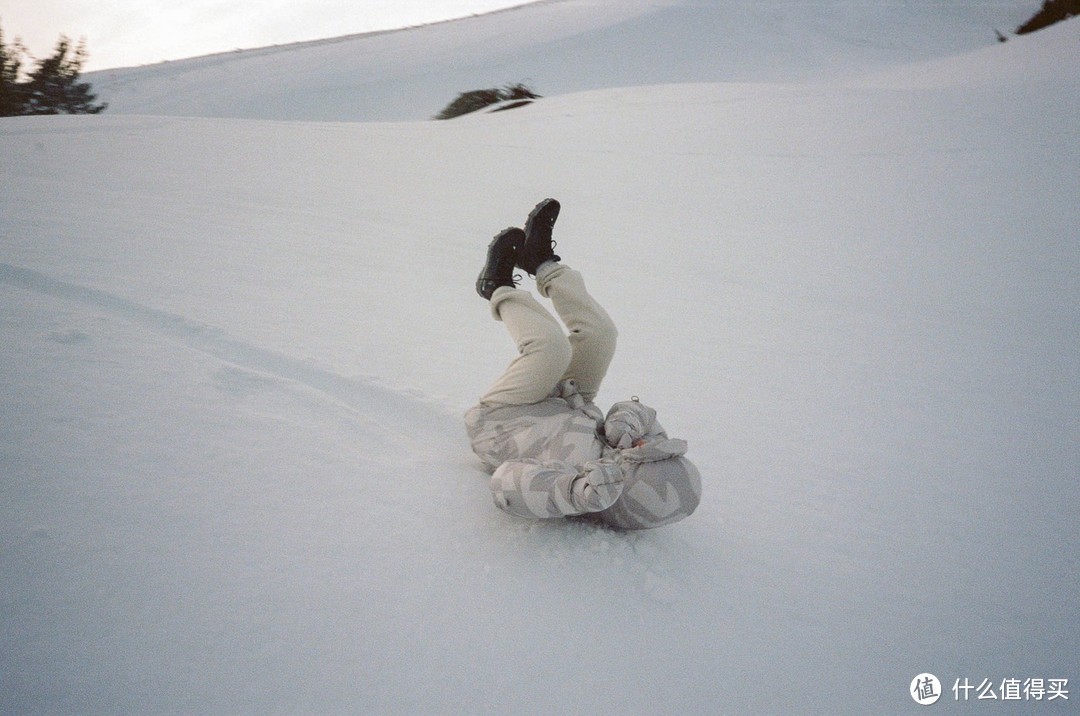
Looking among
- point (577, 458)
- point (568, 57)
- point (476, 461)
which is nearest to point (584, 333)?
point (577, 458)

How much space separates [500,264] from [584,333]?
389 millimetres

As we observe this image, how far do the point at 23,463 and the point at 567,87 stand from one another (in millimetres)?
14828

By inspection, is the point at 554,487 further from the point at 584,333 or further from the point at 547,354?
the point at 584,333

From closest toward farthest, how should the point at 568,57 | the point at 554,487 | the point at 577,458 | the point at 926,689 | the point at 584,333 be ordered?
the point at 926,689
the point at 554,487
the point at 577,458
the point at 584,333
the point at 568,57

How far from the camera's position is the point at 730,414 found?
9.41 feet

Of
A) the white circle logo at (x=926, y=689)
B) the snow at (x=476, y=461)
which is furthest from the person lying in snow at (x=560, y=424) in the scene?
the white circle logo at (x=926, y=689)

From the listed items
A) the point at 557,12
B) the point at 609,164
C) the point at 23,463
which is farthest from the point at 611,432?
the point at 557,12

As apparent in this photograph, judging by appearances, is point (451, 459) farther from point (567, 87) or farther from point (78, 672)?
point (567, 87)

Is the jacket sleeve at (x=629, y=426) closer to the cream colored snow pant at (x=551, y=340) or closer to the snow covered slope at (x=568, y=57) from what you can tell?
the cream colored snow pant at (x=551, y=340)

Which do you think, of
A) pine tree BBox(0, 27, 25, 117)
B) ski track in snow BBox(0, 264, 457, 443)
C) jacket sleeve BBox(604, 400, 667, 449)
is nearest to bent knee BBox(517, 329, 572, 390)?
jacket sleeve BBox(604, 400, 667, 449)

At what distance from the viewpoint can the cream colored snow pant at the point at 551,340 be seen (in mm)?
1906

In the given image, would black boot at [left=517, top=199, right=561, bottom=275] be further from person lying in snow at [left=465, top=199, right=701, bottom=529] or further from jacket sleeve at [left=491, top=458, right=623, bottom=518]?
jacket sleeve at [left=491, top=458, right=623, bottom=518]

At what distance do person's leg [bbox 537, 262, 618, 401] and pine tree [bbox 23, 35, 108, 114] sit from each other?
1240 cm

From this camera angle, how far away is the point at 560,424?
1.90 m
